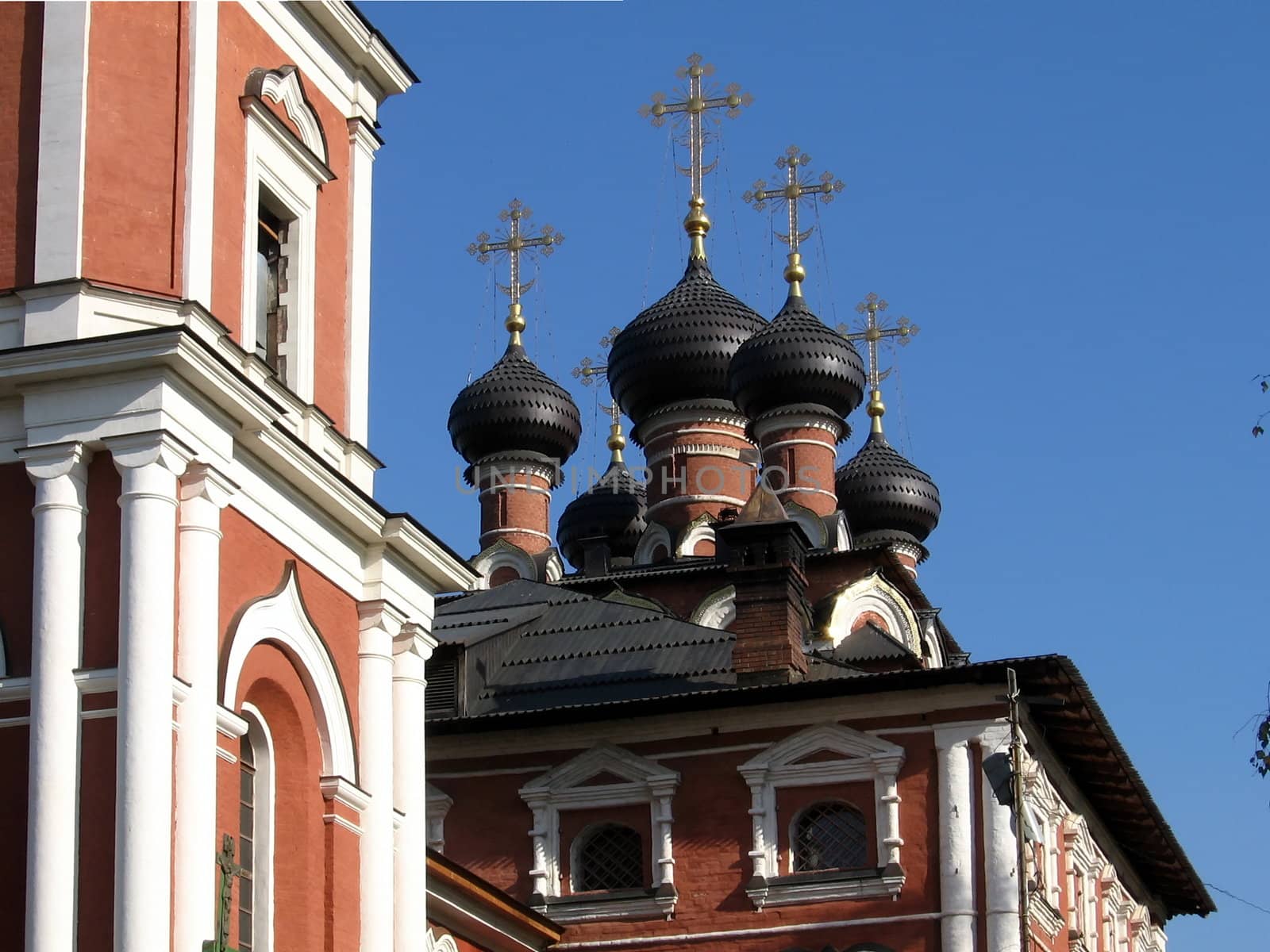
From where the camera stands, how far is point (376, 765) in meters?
14.8

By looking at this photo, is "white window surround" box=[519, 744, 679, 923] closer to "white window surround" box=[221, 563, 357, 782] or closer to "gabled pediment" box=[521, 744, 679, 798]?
"gabled pediment" box=[521, 744, 679, 798]

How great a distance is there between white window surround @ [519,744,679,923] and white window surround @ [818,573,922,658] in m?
6.78

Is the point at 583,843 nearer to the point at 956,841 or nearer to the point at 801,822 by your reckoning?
the point at 801,822

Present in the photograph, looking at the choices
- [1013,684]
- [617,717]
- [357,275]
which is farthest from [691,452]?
[357,275]

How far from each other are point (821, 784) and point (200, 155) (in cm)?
1139

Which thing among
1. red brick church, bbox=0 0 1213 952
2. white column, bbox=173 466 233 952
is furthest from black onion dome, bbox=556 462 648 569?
white column, bbox=173 466 233 952

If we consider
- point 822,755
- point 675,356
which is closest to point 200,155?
point 822,755

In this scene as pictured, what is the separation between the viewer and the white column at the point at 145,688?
12109 millimetres

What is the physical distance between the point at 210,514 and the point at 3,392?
1177mm

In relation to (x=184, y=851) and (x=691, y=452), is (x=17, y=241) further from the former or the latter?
(x=691, y=452)

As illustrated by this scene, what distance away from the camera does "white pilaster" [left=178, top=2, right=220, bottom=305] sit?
13.8 metres

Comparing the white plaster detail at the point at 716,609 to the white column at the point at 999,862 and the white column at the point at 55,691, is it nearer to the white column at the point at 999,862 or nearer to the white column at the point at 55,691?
the white column at the point at 999,862

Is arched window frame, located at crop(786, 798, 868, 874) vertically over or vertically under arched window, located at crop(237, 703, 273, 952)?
over

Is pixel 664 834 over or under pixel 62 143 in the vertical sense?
under
